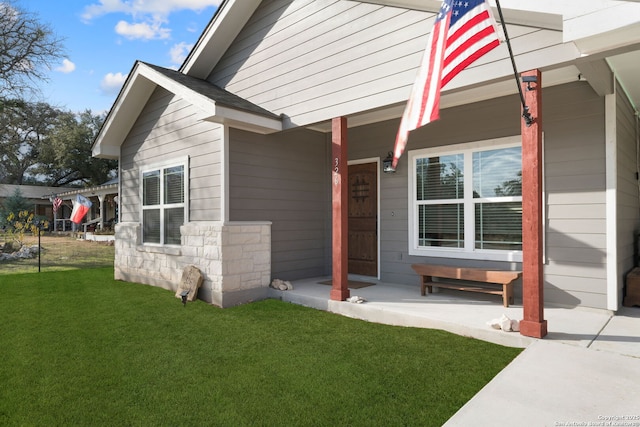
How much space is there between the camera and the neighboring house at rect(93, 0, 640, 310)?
4.21 m

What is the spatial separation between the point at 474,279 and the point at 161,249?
5110 mm

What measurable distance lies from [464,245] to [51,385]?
4897 mm

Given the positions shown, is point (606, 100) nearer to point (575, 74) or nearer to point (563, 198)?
point (575, 74)

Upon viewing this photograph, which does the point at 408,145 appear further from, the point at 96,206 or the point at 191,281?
the point at 96,206

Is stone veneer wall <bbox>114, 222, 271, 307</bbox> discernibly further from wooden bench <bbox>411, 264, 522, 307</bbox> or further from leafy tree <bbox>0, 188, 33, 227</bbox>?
leafy tree <bbox>0, 188, 33, 227</bbox>

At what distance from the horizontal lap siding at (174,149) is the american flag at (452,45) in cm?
365

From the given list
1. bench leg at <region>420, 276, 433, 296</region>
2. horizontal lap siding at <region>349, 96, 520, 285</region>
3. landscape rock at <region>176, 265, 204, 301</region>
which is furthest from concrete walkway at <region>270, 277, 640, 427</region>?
landscape rock at <region>176, 265, 204, 301</region>

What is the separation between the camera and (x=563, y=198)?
459cm

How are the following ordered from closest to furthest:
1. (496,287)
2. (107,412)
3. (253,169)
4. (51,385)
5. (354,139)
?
(107,412), (51,385), (496,287), (253,169), (354,139)

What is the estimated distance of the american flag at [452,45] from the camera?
110 inches

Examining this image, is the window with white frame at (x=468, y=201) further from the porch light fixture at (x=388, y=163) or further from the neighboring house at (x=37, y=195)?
the neighboring house at (x=37, y=195)

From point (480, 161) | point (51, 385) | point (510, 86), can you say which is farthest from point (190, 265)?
point (510, 86)

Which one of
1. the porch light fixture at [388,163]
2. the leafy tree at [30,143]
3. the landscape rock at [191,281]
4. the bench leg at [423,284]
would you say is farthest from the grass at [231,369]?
the leafy tree at [30,143]

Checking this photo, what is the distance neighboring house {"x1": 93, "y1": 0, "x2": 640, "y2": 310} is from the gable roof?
0.03 m
